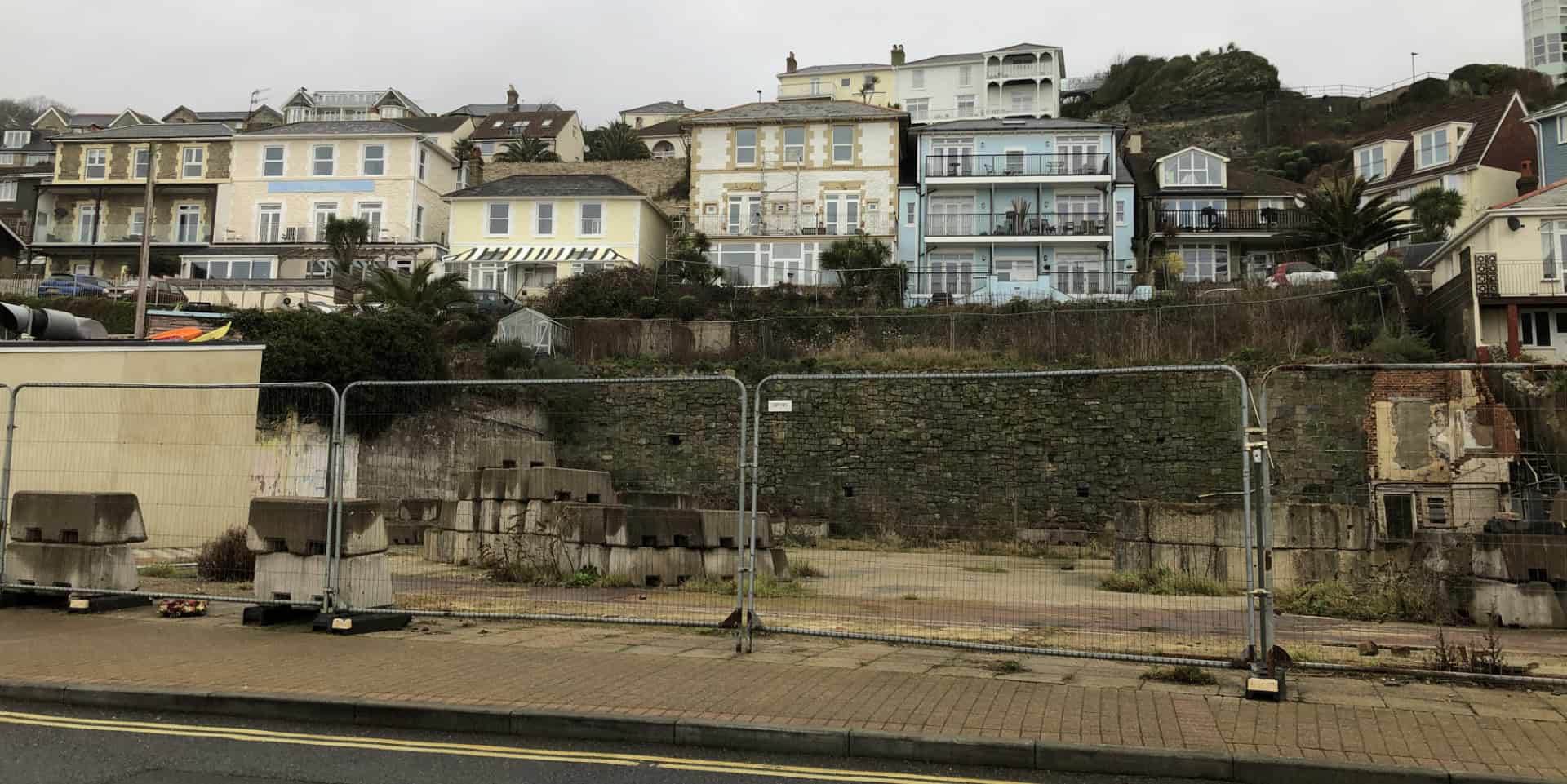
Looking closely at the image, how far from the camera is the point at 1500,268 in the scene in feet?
101

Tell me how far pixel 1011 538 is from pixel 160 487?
9.95 m

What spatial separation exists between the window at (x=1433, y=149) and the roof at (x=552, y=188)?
40064mm

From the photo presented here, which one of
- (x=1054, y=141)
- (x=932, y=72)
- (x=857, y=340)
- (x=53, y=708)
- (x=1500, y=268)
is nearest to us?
(x=53, y=708)

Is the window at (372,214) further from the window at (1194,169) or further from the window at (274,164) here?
the window at (1194,169)

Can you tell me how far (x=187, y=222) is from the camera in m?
55.7

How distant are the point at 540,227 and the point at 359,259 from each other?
9025mm

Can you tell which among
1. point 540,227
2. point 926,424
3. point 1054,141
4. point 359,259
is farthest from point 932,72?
point 926,424

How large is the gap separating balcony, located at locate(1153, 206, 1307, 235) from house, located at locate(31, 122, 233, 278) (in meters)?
50.3

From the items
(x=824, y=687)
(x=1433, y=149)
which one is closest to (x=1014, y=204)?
(x=1433, y=149)

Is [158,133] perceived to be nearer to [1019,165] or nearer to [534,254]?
[534,254]

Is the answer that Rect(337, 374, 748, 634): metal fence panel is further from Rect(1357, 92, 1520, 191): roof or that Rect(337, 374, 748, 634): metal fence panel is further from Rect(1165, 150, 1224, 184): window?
Rect(1357, 92, 1520, 191): roof

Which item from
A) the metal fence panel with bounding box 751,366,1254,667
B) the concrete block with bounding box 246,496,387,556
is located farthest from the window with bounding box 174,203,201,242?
the concrete block with bounding box 246,496,387,556

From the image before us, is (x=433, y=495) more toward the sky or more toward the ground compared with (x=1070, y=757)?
more toward the sky

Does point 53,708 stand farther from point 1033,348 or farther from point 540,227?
point 540,227
